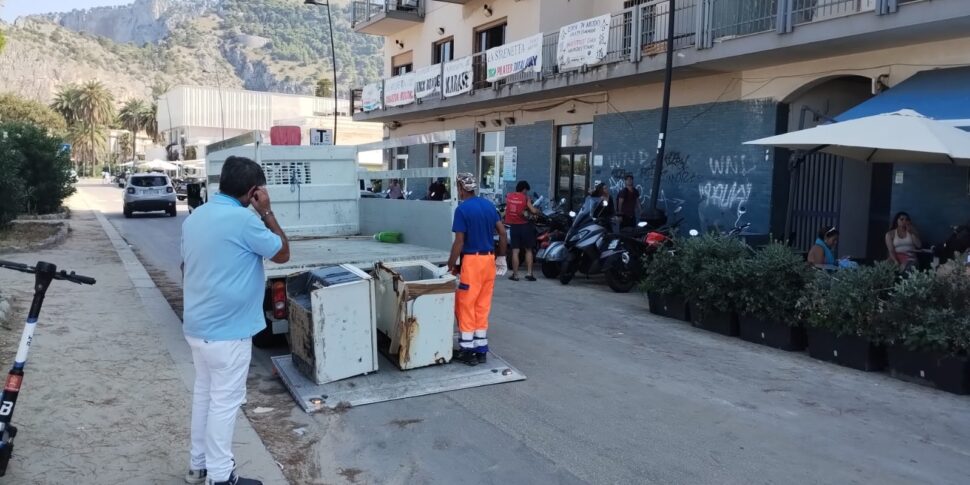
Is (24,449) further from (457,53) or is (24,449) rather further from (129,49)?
(129,49)

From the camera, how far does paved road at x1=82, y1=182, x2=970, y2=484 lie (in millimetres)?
4418

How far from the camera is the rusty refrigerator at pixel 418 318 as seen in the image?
20.0ft

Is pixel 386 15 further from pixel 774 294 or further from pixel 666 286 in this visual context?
pixel 774 294

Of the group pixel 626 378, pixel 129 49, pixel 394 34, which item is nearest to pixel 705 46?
pixel 626 378

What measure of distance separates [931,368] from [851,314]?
31.1 inches

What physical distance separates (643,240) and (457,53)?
1352 cm

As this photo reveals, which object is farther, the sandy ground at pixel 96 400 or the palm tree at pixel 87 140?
the palm tree at pixel 87 140

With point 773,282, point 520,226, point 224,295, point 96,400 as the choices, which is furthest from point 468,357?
point 520,226

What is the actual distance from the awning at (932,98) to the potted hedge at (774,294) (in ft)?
10.0

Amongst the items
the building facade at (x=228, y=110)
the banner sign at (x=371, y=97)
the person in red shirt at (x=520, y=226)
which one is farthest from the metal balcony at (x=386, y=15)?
the building facade at (x=228, y=110)

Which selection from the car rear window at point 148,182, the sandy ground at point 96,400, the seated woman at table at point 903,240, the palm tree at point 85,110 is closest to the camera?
the sandy ground at point 96,400

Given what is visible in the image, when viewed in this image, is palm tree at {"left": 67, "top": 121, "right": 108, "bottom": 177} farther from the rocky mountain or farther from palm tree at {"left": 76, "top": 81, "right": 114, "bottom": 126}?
the rocky mountain

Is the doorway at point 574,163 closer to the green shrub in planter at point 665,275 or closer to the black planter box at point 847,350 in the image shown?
the green shrub in planter at point 665,275

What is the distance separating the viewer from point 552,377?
641cm
